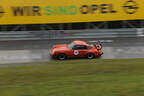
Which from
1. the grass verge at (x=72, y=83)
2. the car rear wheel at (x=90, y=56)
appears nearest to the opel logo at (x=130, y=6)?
the car rear wheel at (x=90, y=56)

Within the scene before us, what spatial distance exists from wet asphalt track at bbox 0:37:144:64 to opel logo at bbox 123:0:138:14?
2558 mm

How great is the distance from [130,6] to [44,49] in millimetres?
8614

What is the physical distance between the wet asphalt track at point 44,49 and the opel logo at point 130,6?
2.56 meters

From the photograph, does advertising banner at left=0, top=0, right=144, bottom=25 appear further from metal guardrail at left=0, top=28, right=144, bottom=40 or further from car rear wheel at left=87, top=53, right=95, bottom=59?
car rear wheel at left=87, top=53, right=95, bottom=59

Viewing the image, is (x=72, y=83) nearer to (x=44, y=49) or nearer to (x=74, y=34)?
(x=44, y=49)

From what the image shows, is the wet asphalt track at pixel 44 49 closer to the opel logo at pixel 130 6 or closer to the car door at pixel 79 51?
the car door at pixel 79 51

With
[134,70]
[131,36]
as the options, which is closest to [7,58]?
[134,70]

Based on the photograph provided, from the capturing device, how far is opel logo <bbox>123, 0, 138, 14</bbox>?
55.3ft

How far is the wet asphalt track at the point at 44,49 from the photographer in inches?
514

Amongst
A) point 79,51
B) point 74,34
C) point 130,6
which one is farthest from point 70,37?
point 130,6

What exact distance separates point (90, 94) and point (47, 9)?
1257 cm

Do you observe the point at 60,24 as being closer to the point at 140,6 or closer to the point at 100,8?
the point at 100,8

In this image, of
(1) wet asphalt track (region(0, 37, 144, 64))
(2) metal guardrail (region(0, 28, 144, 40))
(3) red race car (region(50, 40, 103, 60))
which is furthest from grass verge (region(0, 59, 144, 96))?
(2) metal guardrail (region(0, 28, 144, 40))

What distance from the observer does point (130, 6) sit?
16.9m
